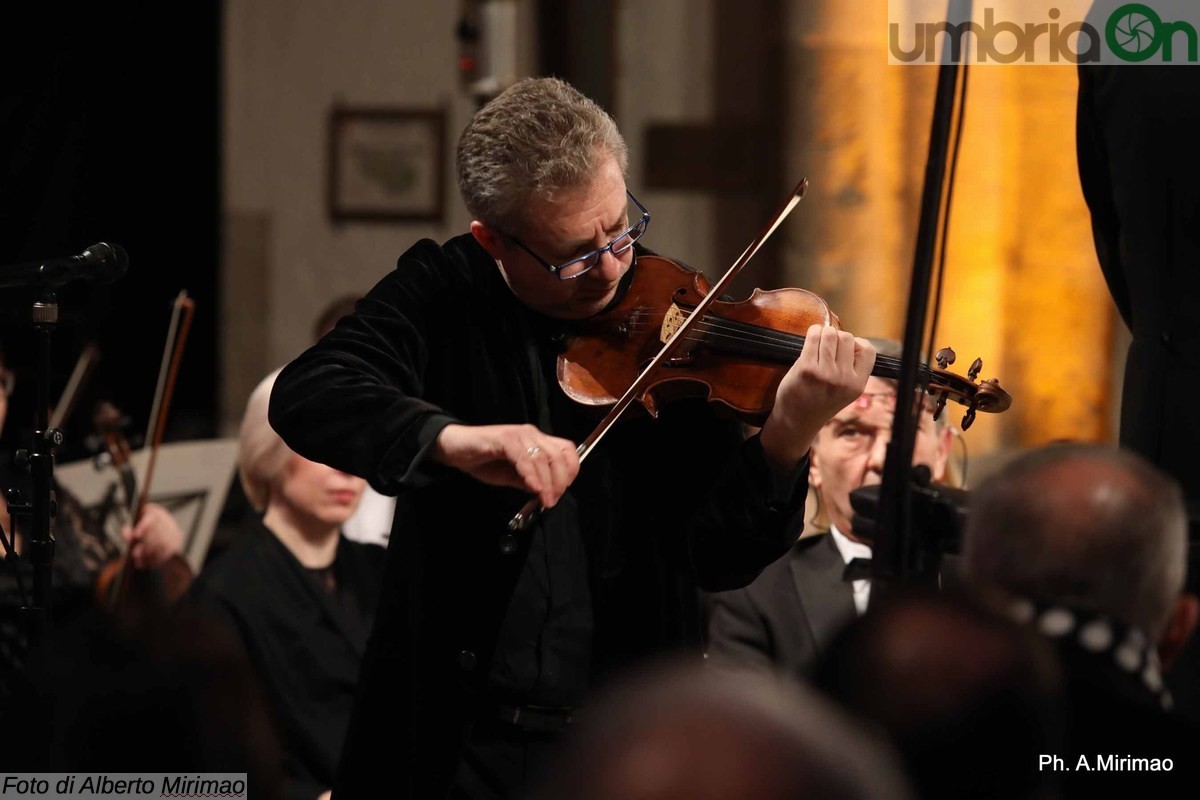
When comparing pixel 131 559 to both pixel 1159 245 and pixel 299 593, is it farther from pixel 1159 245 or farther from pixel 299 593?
pixel 1159 245

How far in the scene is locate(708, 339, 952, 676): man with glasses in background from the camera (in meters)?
2.79

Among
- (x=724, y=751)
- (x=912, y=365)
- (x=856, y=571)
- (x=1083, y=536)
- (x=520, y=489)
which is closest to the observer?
(x=724, y=751)

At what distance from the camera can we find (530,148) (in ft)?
6.55

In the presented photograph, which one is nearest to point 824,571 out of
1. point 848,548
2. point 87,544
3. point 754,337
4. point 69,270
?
point 848,548

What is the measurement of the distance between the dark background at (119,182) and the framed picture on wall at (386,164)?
0.46m

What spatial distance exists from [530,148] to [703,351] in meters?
0.37

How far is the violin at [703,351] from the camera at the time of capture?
6.79 feet

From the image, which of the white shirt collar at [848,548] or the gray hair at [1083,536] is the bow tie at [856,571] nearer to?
the white shirt collar at [848,548]

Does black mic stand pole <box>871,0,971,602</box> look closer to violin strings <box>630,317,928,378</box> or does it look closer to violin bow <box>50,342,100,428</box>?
violin strings <box>630,317,928,378</box>

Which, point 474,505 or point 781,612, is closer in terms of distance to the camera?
point 474,505

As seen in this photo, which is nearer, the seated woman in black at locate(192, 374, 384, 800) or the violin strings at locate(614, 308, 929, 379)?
the violin strings at locate(614, 308, 929, 379)

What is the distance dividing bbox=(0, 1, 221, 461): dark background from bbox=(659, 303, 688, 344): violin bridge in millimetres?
Answer: 2779

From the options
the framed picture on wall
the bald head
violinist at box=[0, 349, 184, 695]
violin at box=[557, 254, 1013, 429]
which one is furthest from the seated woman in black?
the framed picture on wall

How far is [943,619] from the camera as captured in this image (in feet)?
3.41
